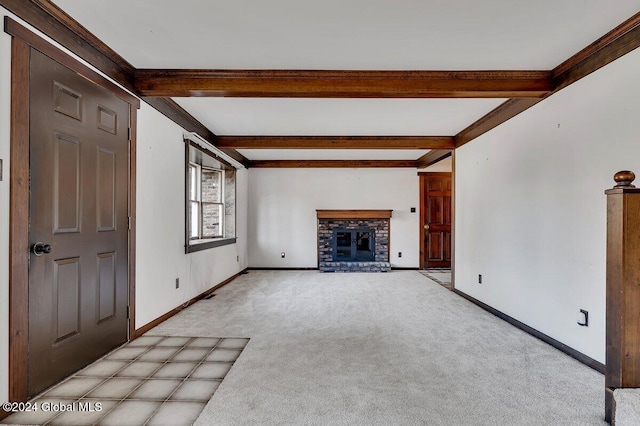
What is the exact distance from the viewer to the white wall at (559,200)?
7.42 ft

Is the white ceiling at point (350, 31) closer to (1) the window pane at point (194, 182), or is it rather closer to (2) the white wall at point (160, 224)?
(2) the white wall at point (160, 224)

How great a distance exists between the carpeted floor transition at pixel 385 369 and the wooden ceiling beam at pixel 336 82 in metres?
2.27

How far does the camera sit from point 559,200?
2746mm

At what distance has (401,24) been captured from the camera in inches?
84.4

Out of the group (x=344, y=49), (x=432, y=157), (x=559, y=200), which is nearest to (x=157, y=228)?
(x=344, y=49)

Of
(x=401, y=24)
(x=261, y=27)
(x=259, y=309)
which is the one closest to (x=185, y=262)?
(x=259, y=309)

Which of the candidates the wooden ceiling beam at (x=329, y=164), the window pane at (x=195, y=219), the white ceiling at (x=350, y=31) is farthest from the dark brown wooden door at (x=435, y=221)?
the window pane at (x=195, y=219)

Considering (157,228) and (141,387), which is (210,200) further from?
(141,387)

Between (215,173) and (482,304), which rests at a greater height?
(215,173)

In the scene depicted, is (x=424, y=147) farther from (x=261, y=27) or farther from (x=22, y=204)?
(x=22, y=204)

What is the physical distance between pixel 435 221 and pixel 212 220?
4589 millimetres

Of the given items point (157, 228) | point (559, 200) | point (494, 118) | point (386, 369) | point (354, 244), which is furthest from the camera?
point (354, 244)

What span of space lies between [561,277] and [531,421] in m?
1.44

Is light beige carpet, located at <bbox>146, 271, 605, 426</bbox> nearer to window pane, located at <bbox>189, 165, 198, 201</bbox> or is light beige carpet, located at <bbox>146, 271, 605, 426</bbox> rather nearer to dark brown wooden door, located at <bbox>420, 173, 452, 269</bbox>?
window pane, located at <bbox>189, 165, 198, 201</bbox>
